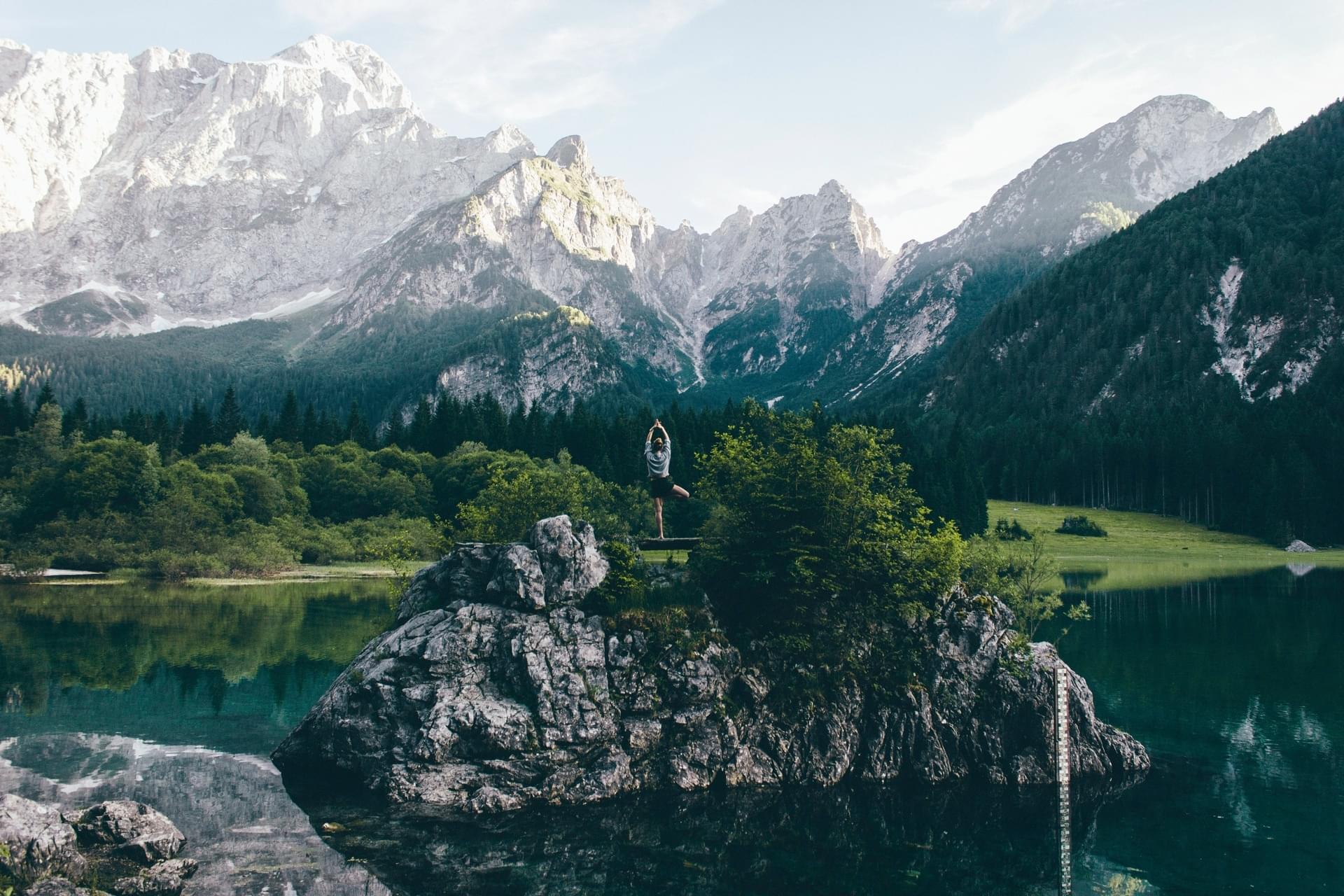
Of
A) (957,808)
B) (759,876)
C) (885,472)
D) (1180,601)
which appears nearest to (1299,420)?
(1180,601)

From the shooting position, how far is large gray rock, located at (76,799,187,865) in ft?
92.6

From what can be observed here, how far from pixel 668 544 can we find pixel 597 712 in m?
10.3

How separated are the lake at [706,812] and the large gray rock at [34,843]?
12.2ft

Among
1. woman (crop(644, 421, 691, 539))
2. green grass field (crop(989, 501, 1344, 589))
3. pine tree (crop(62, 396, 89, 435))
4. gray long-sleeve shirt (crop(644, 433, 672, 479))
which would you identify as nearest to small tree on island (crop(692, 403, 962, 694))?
woman (crop(644, 421, 691, 539))

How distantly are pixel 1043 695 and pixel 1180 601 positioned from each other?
61.2 meters

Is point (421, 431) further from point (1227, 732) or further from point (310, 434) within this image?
point (1227, 732)

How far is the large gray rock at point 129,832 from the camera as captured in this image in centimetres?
2823

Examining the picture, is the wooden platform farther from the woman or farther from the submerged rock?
the submerged rock

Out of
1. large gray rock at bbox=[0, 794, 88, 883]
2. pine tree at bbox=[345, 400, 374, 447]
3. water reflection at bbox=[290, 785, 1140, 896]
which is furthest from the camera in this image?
pine tree at bbox=[345, 400, 374, 447]

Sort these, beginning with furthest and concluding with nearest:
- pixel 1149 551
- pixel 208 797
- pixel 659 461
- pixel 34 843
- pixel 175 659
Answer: pixel 1149 551
pixel 175 659
pixel 659 461
pixel 208 797
pixel 34 843

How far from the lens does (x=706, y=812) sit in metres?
35.3

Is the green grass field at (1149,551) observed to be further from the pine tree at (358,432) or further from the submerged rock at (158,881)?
the pine tree at (358,432)

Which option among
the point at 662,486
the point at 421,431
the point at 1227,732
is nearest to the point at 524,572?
the point at 662,486

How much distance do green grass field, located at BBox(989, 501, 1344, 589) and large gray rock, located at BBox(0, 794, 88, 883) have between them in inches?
3848
